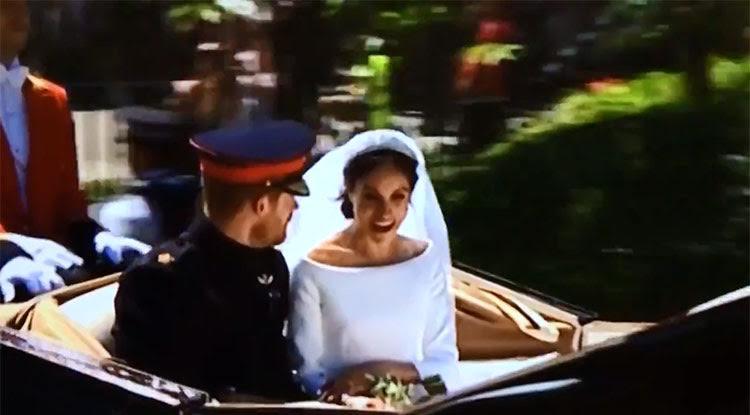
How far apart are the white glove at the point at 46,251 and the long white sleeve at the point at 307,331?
Answer: 0.31 meters

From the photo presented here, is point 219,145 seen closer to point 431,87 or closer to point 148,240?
point 148,240

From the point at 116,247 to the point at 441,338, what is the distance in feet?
1.56

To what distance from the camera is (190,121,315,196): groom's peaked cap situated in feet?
5.26

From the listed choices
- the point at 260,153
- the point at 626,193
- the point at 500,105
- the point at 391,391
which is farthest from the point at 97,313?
the point at 626,193

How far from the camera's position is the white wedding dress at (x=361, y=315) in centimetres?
163

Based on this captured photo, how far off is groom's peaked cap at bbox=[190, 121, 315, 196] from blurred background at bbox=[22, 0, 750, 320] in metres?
0.02

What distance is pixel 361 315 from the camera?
1637 mm

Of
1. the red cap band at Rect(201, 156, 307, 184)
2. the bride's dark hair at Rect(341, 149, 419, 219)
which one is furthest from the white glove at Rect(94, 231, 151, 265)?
the bride's dark hair at Rect(341, 149, 419, 219)

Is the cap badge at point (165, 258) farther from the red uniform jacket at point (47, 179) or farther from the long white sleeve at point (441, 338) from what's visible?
the long white sleeve at point (441, 338)

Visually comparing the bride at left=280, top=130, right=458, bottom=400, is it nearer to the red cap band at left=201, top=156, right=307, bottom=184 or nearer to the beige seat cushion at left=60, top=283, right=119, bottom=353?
the red cap band at left=201, top=156, right=307, bottom=184

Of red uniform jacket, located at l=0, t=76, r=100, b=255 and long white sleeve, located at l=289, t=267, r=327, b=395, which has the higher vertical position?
red uniform jacket, located at l=0, t=76, r=100, b=255

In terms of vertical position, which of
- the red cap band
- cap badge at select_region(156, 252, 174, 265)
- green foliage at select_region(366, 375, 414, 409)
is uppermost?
the red cap band

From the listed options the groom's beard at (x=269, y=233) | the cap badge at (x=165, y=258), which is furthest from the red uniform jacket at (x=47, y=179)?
the groom's beard at (x=269, y=233)

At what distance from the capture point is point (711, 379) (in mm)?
1466
